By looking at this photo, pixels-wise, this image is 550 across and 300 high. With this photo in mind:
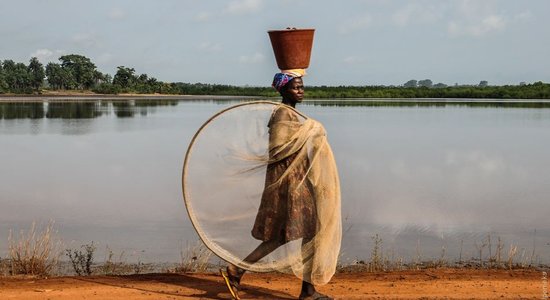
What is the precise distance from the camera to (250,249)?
5.07 m

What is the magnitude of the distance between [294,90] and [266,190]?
700 mm

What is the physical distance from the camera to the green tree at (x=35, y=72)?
90.0 m

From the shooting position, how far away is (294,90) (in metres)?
4.85

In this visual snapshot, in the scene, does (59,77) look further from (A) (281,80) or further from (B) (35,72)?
(A) (281,80)

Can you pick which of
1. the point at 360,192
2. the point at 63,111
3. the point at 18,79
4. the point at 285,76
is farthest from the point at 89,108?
the point at 285,76

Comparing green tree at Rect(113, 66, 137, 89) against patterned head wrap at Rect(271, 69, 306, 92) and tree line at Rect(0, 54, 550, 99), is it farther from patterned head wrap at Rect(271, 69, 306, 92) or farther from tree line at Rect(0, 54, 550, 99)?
patterned head wrap at Rect(271, 69, 306, 92)

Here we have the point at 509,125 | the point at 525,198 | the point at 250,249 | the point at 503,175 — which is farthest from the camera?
the point at 509,125

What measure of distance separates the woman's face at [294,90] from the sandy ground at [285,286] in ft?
4.80

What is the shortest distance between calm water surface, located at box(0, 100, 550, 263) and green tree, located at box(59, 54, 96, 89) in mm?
69846

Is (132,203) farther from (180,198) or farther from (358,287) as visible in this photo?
(358,287)

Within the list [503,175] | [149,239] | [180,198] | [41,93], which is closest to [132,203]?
[180,198]

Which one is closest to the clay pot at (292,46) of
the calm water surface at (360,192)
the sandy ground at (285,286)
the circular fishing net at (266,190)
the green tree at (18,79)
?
the circular fishing net at (266,190)

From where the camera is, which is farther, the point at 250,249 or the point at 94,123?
the point at 94,123

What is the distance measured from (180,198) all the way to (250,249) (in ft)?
23.0
